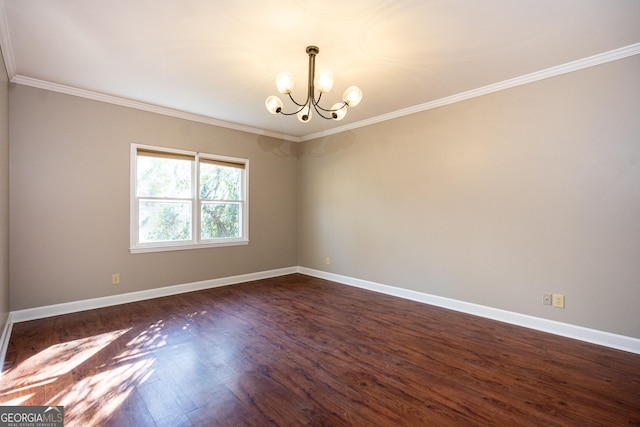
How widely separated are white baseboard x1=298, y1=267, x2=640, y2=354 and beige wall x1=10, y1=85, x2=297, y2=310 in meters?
2.94

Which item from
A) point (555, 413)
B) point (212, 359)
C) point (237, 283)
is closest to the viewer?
point (555, 413)

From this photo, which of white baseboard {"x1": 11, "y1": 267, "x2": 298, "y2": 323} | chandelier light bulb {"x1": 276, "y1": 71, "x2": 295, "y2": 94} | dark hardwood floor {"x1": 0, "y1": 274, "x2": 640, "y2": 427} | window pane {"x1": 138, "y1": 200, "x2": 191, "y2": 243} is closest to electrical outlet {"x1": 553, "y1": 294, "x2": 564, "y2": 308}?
dark hardwood floor {"x1": 0, "y1": 274, "x2": 640, "y2": 427}

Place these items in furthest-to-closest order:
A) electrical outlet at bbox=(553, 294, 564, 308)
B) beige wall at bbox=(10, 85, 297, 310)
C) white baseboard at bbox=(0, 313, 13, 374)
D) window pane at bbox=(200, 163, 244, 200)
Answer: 1. window pane at bbox=(200, 163, 244, 200)
2. beige wall at bbox=(10, 85, 297, 310)
3. electrical outlet at bbox=(553, 294, 564, 308)
4. white baseboard at bbox=(0, 313, 13, 374)

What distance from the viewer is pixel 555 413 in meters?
1.87

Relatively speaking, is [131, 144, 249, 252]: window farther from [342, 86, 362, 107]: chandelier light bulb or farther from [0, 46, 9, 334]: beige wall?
[342, 86, 362, 107]: chandelier light bulb

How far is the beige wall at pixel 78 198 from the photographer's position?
3.32m

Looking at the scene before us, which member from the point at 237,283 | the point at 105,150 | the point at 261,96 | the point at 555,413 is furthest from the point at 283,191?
the point at 555,413

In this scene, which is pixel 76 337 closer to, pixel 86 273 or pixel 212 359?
pixel 86 273

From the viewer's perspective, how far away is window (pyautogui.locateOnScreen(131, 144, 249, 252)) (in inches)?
163

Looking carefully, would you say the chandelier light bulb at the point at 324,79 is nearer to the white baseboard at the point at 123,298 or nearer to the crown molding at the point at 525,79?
the crown molding at the point at 525,79

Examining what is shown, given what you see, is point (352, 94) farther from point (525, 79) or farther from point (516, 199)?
point (516, 199)

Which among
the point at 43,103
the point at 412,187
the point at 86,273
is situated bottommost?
the point at 86,273

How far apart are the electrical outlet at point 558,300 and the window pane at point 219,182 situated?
452 centimetres

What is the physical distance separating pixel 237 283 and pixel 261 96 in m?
3.03
